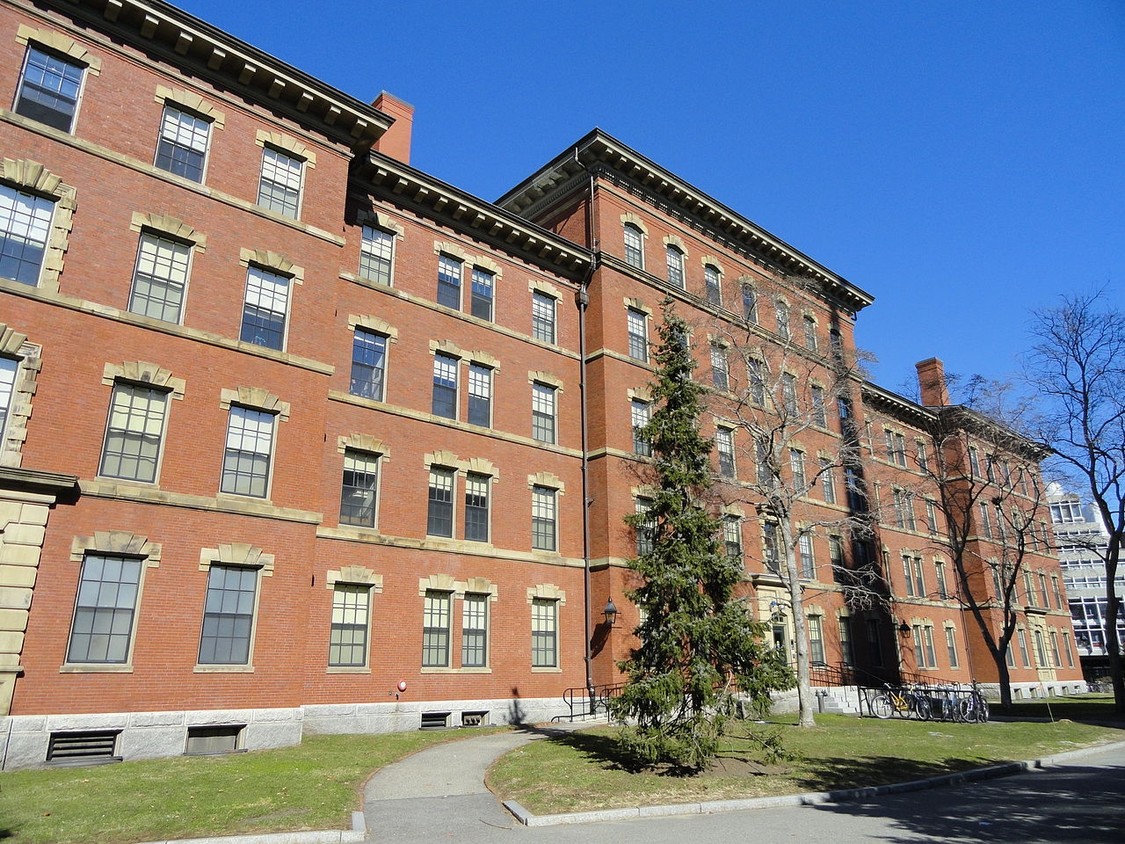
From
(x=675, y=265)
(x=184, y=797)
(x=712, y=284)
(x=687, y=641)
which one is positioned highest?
(x=675, y=265)

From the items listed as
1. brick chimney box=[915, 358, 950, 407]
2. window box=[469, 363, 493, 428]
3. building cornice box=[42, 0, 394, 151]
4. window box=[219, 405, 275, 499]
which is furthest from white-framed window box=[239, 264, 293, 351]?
brick chimney box=[915, 358, 950, 407]

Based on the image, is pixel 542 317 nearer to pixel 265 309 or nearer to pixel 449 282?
pixel 449 282

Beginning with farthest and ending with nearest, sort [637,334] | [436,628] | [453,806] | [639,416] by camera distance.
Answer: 1. [637,334]
2. [639,416]
3. [436,628]
4. [453,806]

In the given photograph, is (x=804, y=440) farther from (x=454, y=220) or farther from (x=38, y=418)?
(x=38, y=418)

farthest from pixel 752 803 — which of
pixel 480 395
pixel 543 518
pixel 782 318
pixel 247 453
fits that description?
pixel 782 318

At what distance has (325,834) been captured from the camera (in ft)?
28.9

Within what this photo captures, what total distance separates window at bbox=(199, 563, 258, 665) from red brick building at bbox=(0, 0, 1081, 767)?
47 mm

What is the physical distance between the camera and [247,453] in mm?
16734

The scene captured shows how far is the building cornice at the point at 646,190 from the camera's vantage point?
90.2ft

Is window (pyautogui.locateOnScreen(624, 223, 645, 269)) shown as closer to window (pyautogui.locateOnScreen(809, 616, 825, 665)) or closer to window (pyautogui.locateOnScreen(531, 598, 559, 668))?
window (pyautogui.locateOnScreen(531, 598, 559, 668))

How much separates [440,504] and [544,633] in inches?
207

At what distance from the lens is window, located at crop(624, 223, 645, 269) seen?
28.4m

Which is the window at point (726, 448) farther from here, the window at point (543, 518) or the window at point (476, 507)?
the window at point (476, 507)

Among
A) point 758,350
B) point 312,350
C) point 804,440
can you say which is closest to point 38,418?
point 312,350
